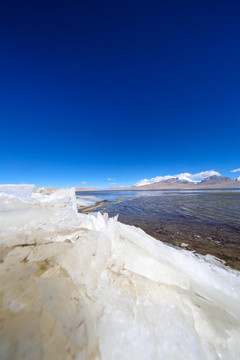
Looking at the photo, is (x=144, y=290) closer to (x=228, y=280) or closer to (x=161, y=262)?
(x=161, y=262)

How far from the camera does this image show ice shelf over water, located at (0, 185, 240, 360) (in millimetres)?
1087

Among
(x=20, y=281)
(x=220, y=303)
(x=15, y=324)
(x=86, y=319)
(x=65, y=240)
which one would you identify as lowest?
(x=220, y=303)

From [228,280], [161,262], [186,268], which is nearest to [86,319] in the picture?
[161,262]

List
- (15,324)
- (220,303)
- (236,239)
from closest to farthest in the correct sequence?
(15,324) < (220,303) < (236,239)

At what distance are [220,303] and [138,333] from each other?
1354 millimetres

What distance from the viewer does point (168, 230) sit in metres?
Result: 7.31

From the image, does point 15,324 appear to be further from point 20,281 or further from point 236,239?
point 236,239

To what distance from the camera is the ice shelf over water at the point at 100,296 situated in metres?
1.09

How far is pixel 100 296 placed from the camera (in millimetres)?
1536

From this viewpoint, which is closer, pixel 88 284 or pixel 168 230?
pixel 88 284

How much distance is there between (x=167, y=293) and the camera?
1.77 m

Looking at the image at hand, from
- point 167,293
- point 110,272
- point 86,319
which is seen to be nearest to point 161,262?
point 167,293

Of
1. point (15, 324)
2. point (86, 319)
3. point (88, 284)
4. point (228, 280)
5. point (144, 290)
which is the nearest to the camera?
point (15, 324)

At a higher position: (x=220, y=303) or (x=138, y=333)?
(x=138, y=333)
